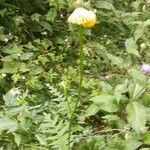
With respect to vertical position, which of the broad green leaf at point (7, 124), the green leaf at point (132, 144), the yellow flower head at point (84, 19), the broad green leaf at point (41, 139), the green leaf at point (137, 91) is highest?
the yellow flower head at point (84, 19)

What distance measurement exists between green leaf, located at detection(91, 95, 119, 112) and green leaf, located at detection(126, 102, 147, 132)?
0.22 feet

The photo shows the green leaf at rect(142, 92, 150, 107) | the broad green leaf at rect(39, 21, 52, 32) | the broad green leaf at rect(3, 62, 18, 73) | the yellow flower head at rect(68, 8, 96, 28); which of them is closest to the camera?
the yellow flower head at rect(68, 8, 96, 28)

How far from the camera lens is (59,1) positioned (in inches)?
111

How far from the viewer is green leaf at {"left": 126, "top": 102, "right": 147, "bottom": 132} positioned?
5.78 ft

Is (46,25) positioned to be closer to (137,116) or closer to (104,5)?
(104,5)

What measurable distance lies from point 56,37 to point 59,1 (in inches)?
9.5

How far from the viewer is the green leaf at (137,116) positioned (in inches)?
69.4

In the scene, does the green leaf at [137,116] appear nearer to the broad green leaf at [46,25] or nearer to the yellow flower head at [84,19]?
the yellow flower head at [84,19]

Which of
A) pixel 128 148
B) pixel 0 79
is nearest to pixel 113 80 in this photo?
pixel 0 79

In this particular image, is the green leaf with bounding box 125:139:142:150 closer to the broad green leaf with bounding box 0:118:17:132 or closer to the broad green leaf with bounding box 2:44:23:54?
the broad green leaf with bounding box 0:118:17:132

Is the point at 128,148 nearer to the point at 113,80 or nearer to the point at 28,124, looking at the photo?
the point at 28,124

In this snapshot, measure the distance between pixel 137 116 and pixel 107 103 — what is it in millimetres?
142

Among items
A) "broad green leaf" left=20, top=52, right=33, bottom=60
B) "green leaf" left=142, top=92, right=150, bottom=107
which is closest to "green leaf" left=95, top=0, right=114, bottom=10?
"broad green leaf" left=20, top=52, right=33, bottom=60

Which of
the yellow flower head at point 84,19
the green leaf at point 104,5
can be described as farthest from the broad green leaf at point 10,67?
the yellow flower head at point 84,19
